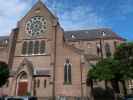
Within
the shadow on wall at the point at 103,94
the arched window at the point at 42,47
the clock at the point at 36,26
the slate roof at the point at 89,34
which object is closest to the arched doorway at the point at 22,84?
the arched window at the point at 42,47

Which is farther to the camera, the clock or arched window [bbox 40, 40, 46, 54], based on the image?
the clock

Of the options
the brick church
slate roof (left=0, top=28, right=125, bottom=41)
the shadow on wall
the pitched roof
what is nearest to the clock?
the brick church

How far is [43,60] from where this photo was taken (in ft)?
123

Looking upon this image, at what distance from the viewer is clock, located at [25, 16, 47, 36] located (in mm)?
40147

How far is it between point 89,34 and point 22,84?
2759 centimetres

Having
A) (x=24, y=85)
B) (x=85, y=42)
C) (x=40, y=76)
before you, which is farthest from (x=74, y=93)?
(x=85, y=42)

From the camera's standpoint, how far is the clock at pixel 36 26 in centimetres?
4015

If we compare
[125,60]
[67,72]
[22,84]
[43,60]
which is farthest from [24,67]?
[125,60]

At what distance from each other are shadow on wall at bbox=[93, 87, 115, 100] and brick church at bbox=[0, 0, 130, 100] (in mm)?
3328

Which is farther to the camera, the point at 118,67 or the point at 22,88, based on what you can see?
the point at 22,88

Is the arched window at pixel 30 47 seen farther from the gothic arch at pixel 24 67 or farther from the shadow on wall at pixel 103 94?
the shadow on wall at pixel 103 94

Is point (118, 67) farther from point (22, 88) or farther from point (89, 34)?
point (89, 34)

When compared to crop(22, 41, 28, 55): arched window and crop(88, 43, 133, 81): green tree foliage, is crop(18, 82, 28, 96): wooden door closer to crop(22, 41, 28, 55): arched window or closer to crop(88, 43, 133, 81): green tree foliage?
crop(22, 41, 28, 55): arched window

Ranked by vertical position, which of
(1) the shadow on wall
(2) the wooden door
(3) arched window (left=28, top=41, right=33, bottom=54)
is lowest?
(1) the shadow on wall
